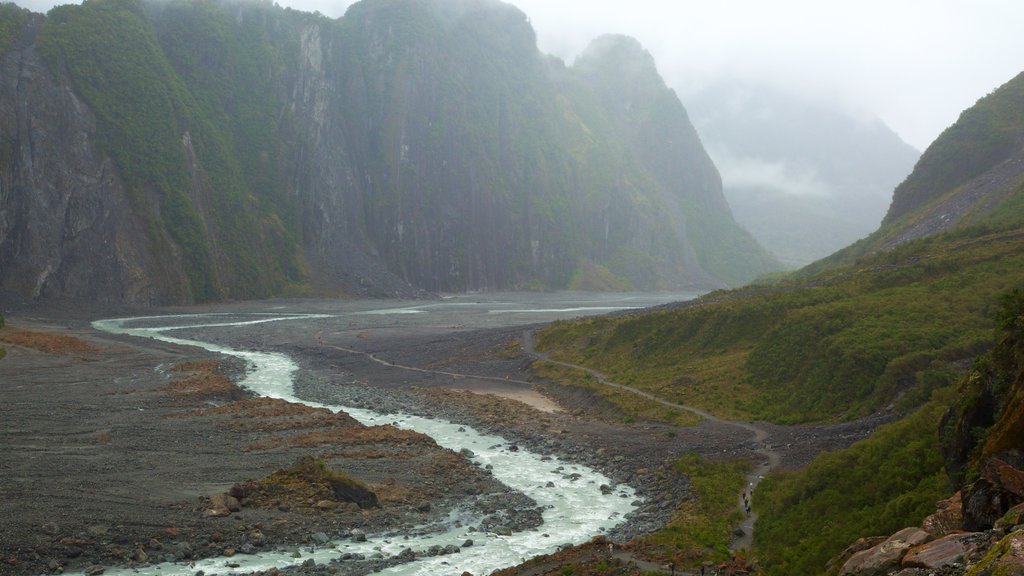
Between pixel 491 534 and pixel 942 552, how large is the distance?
60.3ft

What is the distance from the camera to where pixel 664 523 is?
100 ft

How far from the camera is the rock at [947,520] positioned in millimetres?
15977

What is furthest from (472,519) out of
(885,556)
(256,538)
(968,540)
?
(968,540)

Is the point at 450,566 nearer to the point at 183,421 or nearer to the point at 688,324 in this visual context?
the point at 183,421

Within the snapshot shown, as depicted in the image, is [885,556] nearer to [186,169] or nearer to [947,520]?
[947,520]

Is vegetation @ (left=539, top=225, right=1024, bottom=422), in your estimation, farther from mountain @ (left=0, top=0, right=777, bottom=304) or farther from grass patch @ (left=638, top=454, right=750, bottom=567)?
mountain @ (left=0, top=0, right=777, bottom=304)

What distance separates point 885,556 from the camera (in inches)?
627

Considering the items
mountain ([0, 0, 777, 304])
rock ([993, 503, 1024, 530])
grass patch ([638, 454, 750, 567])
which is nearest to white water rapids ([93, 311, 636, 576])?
grass patch ([638, 454, 750, 567])

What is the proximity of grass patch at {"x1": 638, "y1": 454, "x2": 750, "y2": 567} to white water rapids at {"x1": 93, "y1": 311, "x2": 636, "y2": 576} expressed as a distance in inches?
109

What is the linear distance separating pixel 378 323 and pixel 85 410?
2479 inches

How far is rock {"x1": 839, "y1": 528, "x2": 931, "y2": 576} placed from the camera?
15591mm

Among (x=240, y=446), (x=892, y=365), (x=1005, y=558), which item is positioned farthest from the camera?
(x=892, y=365)

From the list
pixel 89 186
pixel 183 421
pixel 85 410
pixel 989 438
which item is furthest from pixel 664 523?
pixel 89 186

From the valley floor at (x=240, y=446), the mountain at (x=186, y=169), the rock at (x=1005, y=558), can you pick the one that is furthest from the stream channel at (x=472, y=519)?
the mountain at (x=186, y=169)
